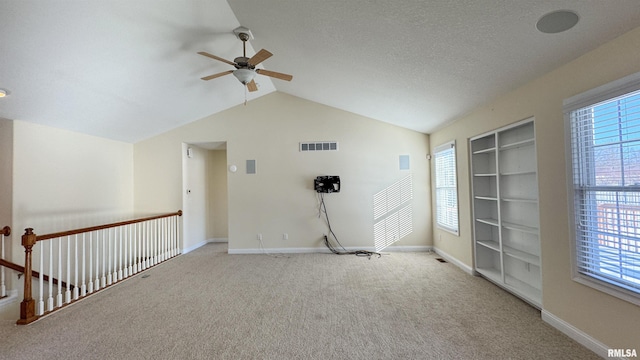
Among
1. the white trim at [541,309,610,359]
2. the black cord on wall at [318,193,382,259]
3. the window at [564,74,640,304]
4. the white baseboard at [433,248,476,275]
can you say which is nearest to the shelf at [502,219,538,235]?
the window at [564,74,640,304]

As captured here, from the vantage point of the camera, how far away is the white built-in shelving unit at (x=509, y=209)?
2.76 m

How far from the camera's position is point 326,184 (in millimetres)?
4750

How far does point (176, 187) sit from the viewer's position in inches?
196

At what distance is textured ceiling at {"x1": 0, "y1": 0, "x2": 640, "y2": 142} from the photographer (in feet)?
6.17

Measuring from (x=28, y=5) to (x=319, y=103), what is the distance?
3835 millimetres

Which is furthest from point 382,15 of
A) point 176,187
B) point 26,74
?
point 176,187

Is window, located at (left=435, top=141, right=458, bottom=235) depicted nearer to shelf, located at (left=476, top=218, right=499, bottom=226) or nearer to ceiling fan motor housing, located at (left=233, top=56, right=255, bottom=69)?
shelf, located at (left=476, top=218, right=499, bottom=226)

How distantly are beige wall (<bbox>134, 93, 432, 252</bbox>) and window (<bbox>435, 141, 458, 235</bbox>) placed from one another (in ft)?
1.03

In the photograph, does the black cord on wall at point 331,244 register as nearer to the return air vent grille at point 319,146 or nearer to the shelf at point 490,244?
the return air vent grille at point 319,146

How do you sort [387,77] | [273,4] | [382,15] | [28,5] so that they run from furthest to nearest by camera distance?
Answer: 1. [387,77]
2. [273,4]
3. [382,15]
4. [28,5]

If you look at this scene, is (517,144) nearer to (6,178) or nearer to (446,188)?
(446,188)

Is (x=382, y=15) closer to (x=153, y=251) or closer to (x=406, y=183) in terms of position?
(x=406, y=183)

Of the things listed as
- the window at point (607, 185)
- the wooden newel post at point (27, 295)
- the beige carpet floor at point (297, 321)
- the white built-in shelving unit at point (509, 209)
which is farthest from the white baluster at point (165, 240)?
the window at point (607, 185)

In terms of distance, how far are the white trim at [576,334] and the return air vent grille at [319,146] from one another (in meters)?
3.79
